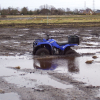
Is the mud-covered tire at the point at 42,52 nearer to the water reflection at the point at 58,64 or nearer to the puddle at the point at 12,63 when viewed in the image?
the water reflection at the point at 58,64

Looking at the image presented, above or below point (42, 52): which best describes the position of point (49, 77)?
below

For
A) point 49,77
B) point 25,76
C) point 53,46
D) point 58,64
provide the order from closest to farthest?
point 49,77 < point 25,76 < point 58,64 < point 53,46

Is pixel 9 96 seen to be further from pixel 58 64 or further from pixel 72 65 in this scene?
pixel 72 65

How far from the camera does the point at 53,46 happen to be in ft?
42.2

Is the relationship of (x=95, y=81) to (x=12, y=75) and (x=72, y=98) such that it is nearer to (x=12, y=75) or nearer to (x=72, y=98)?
(x=72, y=98)

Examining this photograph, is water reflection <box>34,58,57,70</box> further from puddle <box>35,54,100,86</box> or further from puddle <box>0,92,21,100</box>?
puddle <box>0,92,21,100</box>

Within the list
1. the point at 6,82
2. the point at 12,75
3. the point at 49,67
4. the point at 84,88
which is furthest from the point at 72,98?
the point at 49,67

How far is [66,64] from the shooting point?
36.9ft

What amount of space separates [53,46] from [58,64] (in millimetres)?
1869

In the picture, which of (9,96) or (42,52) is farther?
(42,52)

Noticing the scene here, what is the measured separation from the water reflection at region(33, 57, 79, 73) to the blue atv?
0.64 metres

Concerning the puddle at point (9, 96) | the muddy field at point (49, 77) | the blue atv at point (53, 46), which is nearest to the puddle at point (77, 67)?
the muddy field at point (49, 77)

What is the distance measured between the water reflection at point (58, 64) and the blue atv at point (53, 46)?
0.64 m

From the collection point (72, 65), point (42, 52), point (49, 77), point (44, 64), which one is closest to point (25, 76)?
point (49, 77)
